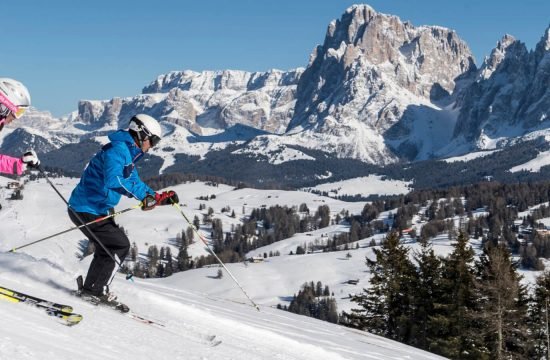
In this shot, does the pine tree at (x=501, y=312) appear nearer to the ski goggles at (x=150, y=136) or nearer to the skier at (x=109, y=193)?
the skier at (x=109, y=193)

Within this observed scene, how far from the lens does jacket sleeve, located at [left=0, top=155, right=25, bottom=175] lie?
8875mm

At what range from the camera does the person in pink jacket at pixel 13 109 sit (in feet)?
27.8

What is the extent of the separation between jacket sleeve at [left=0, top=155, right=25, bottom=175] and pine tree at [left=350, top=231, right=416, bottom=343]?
102 feet

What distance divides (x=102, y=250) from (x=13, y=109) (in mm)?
2692

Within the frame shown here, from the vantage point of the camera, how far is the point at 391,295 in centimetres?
3788

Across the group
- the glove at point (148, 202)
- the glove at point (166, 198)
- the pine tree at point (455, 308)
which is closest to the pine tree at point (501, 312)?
the pine tree at point (455, 308)

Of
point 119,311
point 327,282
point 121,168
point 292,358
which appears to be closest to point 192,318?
point 119,311

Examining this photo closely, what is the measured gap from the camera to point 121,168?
914 cm

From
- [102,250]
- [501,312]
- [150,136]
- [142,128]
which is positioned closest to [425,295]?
[501,312]

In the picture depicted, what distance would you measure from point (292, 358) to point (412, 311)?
3048 centimetres

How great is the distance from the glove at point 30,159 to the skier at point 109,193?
74cm

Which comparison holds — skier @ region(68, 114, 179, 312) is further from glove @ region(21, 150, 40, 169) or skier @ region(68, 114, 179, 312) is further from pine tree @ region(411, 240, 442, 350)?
pine tree @ region(411, 240, 442, 350)


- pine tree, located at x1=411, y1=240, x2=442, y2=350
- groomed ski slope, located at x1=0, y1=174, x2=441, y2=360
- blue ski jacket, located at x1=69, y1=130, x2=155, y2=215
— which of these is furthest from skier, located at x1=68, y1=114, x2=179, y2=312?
pine tree, located at x1=411, y1=240, x2=442, y2=350

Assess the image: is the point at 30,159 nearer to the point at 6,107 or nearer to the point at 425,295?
the point at 6,107
